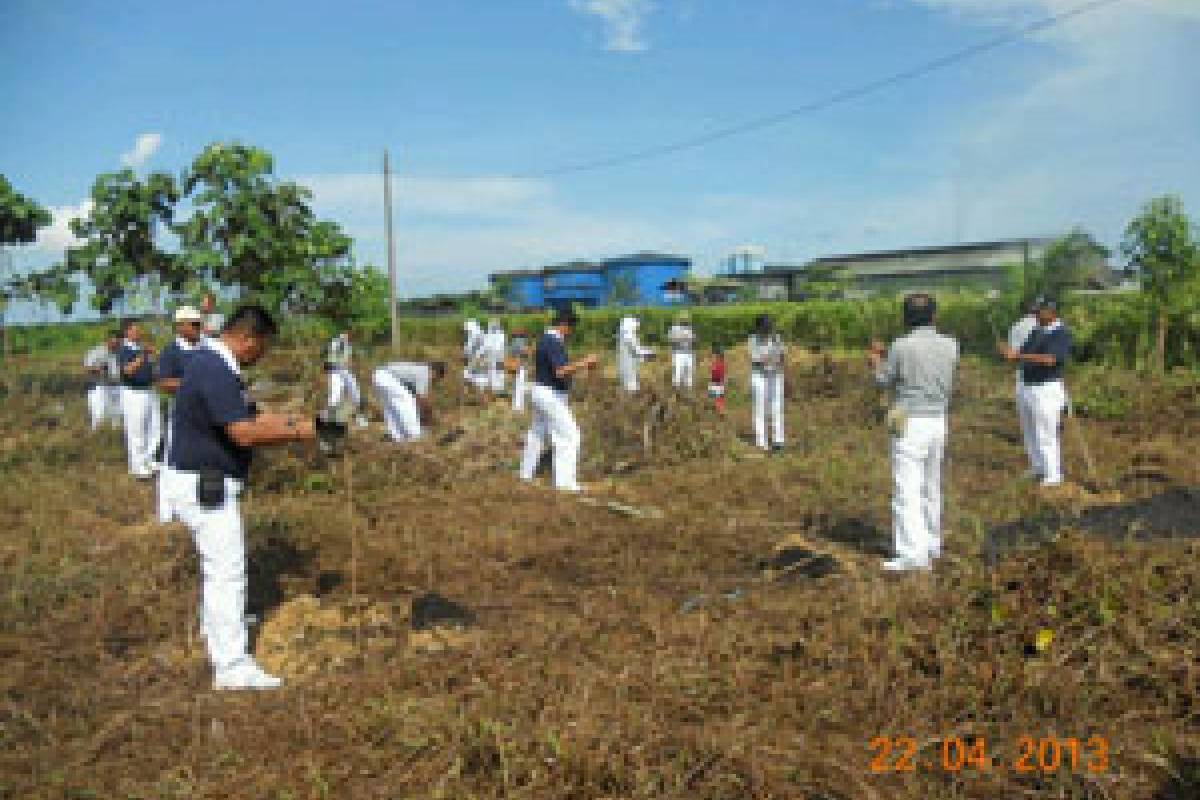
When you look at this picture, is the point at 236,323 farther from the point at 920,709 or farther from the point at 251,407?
the point at 920,709

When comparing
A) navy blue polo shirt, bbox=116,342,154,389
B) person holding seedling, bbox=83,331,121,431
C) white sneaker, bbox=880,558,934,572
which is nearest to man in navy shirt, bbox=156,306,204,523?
navy blue polo shirt, bbox=116,342,154,389

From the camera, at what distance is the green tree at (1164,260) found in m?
13.7

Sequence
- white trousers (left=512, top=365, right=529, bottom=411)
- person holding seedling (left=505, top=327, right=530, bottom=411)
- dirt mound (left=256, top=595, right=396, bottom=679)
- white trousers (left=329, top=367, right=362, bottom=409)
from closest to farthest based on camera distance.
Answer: dirt mound (left=256, top=595, right=396, bottom=679)
white trousers (left=329, top=367, right=362, bottom=409)
person holding seedling (left=505, top=327, right=530, bottom=411)
white trousers (left=512, top=365, right=529, bottom=411)

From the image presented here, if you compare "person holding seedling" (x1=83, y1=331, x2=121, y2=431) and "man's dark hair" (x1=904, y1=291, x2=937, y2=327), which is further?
"person holding seedling" (x1=83, y1=331, x2=121, y2=431)

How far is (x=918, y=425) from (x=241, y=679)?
14.2 ft

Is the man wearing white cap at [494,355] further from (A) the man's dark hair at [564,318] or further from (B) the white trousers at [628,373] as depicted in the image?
(A) the man's dark hair at [564,318]

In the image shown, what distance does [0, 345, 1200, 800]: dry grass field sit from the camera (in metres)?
3.02

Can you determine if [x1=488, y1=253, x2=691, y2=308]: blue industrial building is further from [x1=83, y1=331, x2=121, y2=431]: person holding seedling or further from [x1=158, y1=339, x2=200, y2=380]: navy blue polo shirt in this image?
[x1=158, y1=339, x2=200, y2=380]: navy blue polo shirt

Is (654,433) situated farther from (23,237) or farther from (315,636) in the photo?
(23,237)

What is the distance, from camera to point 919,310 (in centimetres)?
557

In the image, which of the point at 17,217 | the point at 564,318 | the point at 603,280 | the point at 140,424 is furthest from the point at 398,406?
the point at 603,280

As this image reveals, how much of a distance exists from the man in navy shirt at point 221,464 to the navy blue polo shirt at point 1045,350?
659 centimetres

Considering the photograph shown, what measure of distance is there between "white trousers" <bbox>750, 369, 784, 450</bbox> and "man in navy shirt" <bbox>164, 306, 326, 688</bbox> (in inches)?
292

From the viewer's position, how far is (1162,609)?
3795 millimetres
